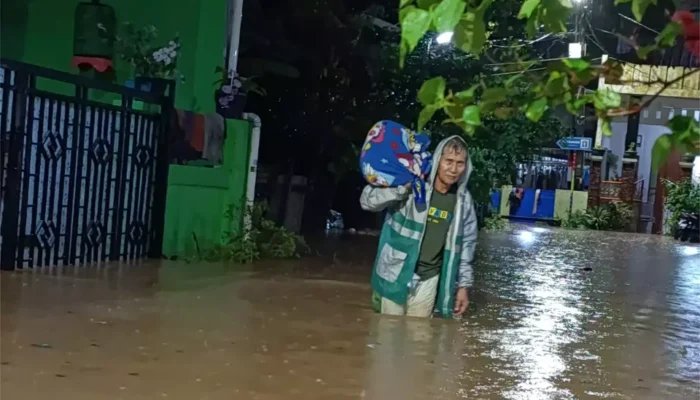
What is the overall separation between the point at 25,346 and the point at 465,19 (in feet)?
11.5

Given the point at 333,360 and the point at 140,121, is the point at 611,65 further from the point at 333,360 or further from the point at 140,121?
the point at 140,121

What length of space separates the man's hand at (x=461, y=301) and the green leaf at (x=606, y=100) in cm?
466

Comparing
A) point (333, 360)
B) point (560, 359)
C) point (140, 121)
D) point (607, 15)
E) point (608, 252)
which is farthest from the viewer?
point (607, 15)

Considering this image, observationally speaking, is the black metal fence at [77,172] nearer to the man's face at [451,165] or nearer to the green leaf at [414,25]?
the man's face at [451,165]

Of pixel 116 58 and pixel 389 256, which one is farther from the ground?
pixel 116 58

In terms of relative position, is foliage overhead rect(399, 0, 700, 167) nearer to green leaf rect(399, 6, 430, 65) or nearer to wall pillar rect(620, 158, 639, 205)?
green leaf rect(399, 6, 430, 65)

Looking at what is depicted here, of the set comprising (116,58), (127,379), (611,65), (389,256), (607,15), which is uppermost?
(607,15)

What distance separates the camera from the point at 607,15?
21.9m

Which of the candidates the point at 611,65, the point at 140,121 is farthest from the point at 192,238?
the point at 611,65

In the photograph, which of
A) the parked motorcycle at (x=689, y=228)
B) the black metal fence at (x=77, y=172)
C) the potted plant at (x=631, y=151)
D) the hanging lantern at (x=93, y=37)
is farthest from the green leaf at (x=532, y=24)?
the potted plant at (x=631, y=151)

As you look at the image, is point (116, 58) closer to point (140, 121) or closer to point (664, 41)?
point (140, 121)

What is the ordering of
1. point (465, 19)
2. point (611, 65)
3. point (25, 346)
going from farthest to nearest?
point (25, 346)
point (611, 65)
point (465, 19)

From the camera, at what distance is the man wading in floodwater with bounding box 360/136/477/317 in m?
6.24

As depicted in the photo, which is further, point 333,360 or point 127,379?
point 333,360
